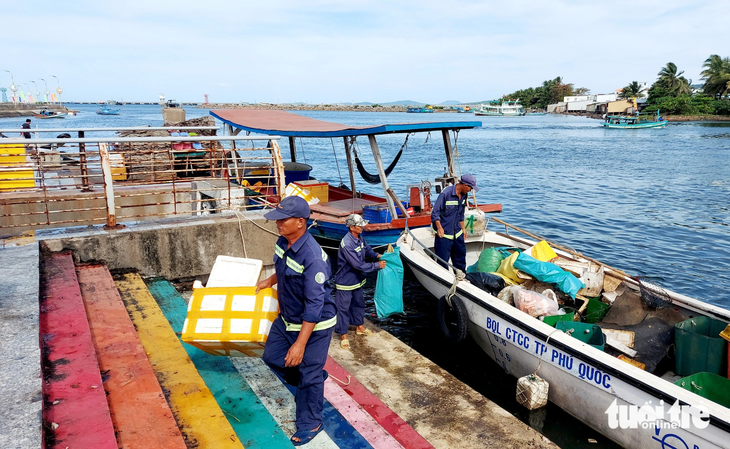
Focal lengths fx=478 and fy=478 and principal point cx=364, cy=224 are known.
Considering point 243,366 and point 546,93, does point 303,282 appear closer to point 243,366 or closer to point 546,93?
point 243,366

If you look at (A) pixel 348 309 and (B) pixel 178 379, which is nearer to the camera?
(B) pixel 178 379

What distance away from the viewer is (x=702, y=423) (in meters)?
3.70

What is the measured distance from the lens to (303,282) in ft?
10.2

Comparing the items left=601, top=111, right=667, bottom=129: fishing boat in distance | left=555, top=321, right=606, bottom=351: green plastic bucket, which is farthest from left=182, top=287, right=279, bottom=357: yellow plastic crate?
A: left=601, top=111, right=667, bottom=129: fishing boat in distance

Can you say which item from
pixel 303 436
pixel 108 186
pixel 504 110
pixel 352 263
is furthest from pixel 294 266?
pixel 504 110

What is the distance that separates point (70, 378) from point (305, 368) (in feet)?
4.89

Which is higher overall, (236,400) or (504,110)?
(504,110)

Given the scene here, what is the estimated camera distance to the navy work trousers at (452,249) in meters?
7.52

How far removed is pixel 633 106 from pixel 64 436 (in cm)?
9797

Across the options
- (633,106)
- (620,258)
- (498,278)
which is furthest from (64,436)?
(633,106)

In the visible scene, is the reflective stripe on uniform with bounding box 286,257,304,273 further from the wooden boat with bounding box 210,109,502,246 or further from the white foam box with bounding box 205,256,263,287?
the wooden boat with bounding box 210,109,502,246

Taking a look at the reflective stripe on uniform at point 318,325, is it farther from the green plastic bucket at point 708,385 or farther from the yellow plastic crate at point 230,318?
the green plastic bucket at point 708,385

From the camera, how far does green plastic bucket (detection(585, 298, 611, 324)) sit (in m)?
6.06

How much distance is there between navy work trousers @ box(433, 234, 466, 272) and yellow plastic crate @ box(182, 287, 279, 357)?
4143mm
